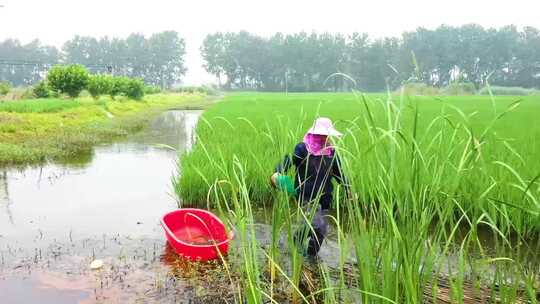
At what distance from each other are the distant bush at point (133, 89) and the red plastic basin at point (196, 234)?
26639mm

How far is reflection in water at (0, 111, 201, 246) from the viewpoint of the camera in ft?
15.4

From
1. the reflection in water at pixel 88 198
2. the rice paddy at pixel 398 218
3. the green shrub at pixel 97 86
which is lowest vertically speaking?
the reflection in water at pixel 88 198

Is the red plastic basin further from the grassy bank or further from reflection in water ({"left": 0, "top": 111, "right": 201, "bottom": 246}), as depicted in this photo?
the grassy bank

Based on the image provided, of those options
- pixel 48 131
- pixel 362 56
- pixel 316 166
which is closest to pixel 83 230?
pixel 316 166

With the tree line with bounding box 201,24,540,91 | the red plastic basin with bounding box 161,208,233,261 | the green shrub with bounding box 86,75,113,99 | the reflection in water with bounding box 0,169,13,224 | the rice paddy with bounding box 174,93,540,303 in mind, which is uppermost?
the tree line with bounding box 201,24,540,91

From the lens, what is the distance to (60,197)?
236 inches

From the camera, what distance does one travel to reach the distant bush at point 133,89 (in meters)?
29.5

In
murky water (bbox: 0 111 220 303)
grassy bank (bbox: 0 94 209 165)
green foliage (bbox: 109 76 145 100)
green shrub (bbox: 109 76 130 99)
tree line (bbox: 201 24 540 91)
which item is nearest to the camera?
murky water (bbox: 0 111 220 303)

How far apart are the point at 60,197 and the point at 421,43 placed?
5803cm

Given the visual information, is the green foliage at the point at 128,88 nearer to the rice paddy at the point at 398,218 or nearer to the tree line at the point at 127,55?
the rice paddy at the point at 398,218

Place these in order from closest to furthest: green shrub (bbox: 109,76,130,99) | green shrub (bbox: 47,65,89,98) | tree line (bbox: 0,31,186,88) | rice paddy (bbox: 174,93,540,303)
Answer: rice paddy (bbox: 174,93,540,303) → green shrub (bbox: 47,65,89,98) → green shrub (bbox: 109,76,130,99) → tree line (bbox: 0,31,186,88)

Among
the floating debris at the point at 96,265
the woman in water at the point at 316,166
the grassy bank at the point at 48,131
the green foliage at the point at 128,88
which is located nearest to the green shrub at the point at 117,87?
the green foliage at the point at 128,88

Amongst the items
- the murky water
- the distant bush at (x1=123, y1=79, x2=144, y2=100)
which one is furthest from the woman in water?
the distant bush at (x1=123, y1=79, x2=144, y2=100)

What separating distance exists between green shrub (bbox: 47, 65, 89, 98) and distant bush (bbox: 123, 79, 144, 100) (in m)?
7.50
